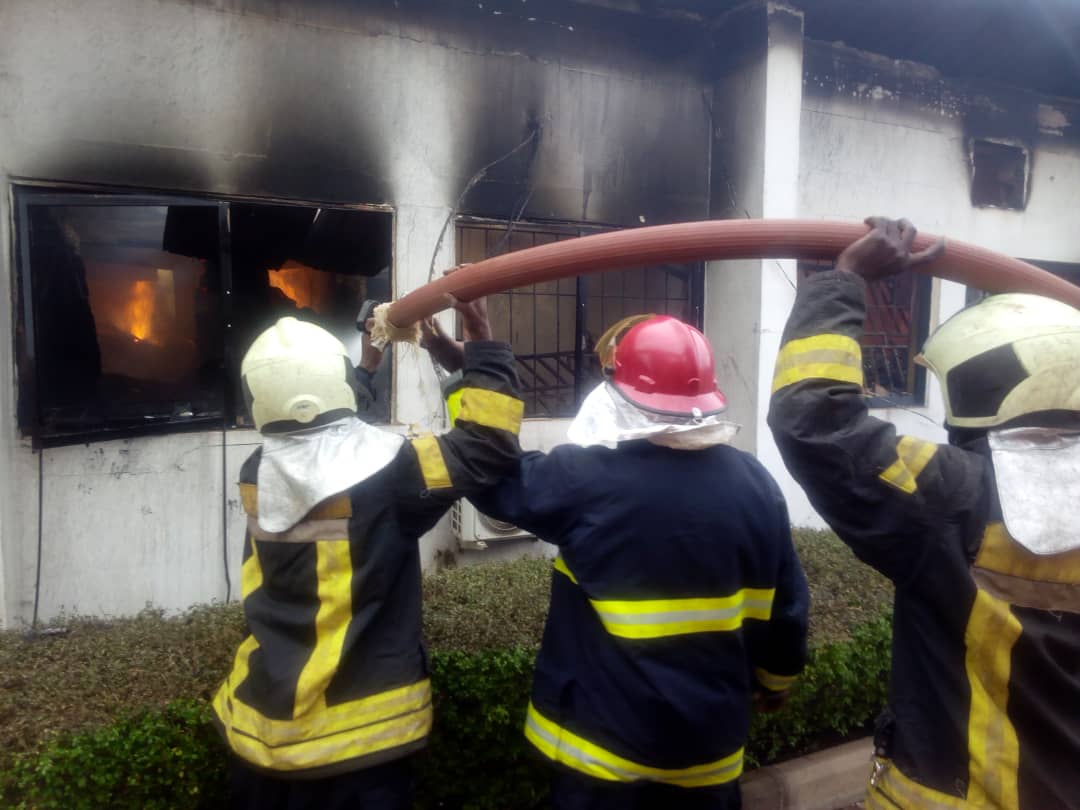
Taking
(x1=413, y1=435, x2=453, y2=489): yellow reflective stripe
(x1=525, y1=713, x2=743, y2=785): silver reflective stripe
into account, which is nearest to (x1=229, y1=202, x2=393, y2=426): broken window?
(x1=413, y1=435, x2=453, y2=489): yellow reflective stripe

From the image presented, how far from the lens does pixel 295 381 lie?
6.72ft

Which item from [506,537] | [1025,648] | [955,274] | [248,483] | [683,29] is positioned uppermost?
[683,29]

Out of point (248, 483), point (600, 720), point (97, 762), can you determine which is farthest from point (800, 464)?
point (97, 762)

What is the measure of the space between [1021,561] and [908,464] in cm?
33

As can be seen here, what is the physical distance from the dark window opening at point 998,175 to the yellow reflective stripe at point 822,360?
22.2ft

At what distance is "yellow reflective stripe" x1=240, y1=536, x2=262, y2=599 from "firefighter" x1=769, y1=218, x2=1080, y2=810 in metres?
1.48

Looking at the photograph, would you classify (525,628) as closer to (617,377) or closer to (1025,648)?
(617,377)

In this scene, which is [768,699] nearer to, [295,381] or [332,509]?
[332,509]

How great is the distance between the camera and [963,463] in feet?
5.69

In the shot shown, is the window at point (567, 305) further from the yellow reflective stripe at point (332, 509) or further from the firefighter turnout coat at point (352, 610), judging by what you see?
the yellow reflective stripe at point (332, 509)

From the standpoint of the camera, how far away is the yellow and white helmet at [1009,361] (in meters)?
1.69

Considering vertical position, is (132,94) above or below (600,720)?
above

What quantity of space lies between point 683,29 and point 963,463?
5.19 m

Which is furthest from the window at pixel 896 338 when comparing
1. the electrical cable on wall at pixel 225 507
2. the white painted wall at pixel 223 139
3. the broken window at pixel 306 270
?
the electrical cable on wall at pixel 225 507
